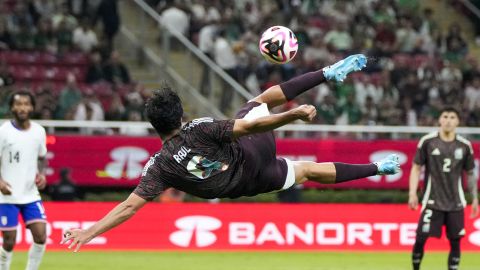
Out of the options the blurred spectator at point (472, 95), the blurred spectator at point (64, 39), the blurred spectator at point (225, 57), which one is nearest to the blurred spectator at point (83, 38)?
the blurred spectator at point (64, 39)

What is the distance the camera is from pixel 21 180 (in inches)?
525

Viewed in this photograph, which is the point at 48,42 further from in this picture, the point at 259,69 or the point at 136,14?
the point at 259,69

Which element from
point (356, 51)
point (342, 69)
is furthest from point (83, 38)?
point (342, 69)

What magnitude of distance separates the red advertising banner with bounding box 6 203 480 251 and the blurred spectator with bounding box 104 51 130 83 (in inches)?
175

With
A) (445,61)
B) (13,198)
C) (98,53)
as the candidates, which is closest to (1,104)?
(98,53)

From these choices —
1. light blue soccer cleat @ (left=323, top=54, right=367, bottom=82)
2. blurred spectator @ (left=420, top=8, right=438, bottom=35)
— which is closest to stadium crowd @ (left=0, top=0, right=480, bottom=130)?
blurred spectator @ (left=420, top=8, right=438, bottom=35)

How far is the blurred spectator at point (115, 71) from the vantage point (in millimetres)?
22672

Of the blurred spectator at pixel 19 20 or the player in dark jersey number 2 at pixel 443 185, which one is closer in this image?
the player in dark jersey number 2 at pixel 443 185

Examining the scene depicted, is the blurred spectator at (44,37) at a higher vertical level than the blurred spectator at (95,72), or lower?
higher

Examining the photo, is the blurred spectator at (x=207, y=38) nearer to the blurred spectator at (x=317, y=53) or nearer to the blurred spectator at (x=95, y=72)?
the blurred spectator at (x=317, y=53)

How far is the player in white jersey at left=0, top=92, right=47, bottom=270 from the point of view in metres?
13.1

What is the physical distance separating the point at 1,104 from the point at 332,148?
6.24m

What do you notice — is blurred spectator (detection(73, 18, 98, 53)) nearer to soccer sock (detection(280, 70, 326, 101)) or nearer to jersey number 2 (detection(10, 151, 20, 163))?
jersey number 2 (detection(10, 151, 20, 163))

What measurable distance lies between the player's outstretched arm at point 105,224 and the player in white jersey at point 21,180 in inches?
119
